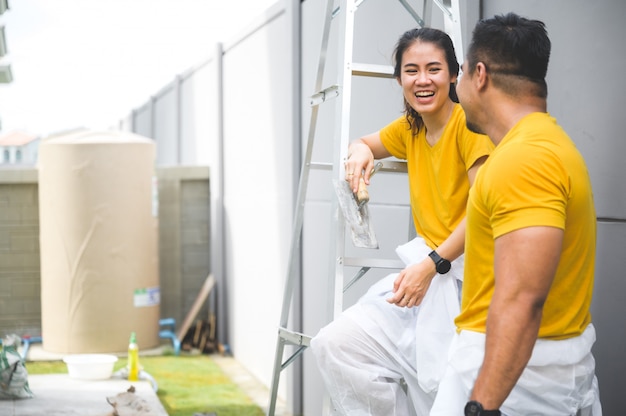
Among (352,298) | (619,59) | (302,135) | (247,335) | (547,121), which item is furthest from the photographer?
(247,335)

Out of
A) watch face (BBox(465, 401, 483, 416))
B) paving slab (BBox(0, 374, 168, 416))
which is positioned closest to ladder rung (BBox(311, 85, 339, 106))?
watch face (BBox(465, 401, 483, 416))

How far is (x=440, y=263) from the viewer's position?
251 centimetres

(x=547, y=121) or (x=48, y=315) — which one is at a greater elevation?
(x=547, y=121)

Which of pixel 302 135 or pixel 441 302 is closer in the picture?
pixel 441 302

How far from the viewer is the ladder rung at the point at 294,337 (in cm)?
300

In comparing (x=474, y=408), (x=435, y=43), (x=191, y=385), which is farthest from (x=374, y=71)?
(x=191, y=385)

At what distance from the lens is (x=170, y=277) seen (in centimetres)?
782

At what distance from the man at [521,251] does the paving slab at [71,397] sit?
2777 millimetres

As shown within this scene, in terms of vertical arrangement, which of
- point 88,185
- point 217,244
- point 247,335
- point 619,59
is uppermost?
point 619,59

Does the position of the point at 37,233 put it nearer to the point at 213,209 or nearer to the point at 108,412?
the point at 213,209

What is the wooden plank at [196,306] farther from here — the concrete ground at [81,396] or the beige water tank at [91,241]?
the concrete ground at [81,396]

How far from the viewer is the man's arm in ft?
5.58

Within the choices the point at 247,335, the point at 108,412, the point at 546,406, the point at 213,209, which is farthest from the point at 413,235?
the point at 213,209

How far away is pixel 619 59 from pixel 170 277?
5915 millimetres
